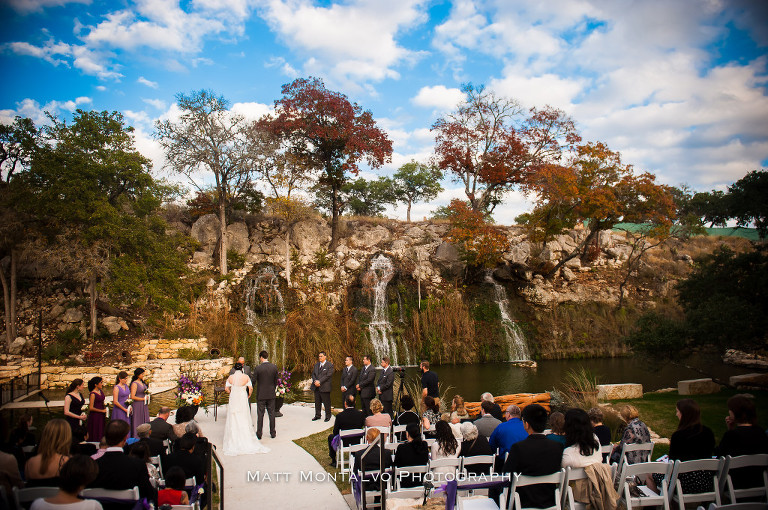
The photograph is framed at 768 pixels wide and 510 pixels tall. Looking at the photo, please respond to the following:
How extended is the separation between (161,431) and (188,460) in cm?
171

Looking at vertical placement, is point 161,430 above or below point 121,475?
below

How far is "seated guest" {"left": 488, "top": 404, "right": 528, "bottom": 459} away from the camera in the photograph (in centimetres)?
554

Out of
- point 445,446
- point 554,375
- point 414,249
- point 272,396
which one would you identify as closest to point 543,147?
point 414,249

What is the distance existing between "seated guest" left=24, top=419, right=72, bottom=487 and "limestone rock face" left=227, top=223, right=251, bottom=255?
22.9 m

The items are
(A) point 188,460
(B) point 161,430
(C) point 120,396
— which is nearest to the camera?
(A) point 188,460

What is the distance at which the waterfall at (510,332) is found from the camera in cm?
2219

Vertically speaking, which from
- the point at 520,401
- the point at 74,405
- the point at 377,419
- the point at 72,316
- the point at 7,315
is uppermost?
the point at 7,315

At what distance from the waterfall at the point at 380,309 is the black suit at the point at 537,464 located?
54.4 feet

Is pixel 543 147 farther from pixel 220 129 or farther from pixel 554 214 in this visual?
pixel 220 129

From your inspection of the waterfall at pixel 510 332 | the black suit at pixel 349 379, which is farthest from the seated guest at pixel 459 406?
the waterfall at pixel 510 332

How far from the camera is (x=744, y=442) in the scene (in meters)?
4.61

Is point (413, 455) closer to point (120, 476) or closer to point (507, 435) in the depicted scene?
point (507, 435)

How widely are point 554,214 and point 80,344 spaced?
24.0 m

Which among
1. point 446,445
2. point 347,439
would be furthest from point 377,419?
point 446,445
